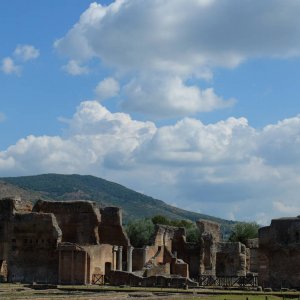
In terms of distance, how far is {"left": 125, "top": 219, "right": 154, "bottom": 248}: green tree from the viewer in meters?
106

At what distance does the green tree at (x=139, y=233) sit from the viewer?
347 feet

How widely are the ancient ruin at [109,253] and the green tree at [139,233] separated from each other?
64.6ft

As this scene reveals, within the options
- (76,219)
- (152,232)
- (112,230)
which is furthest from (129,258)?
(152,232)

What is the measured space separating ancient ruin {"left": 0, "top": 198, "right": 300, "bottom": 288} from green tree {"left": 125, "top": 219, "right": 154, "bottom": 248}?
19.7 metres

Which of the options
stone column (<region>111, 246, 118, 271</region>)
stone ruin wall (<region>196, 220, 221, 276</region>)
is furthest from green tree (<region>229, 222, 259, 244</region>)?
stone column (<region>111, 246, 118, 271</region>)

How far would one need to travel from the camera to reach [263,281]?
5781 cm

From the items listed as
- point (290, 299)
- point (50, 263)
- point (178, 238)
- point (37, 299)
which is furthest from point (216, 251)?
point (37, 299)

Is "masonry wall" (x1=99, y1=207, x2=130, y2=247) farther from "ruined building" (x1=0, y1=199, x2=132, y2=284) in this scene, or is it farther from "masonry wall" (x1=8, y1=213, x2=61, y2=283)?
"masonry wall" (x1=8, y1=213, x2=61, y2=283)

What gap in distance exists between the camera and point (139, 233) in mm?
107188

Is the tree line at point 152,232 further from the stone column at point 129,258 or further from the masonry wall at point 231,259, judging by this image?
the stone column at point 129,258

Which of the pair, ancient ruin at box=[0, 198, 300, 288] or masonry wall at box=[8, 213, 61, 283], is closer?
ancient ruin at box=[0, 198, 300, 288]

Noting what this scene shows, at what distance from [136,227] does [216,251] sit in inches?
994

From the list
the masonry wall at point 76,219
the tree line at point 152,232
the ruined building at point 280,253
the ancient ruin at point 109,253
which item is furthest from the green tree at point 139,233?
the ruined building at point 280,253

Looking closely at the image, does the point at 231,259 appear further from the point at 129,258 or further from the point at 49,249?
the point at 49,249
